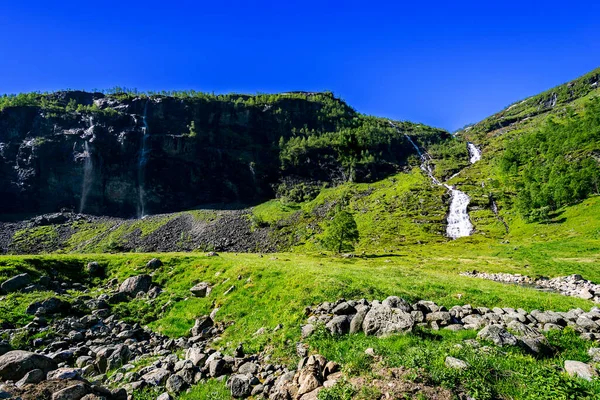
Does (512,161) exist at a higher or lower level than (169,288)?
higher

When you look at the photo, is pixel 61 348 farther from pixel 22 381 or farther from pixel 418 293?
pixel 418 293

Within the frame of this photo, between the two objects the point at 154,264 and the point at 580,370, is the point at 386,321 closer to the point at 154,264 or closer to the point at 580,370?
the point at 580,370

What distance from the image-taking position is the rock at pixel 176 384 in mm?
13594

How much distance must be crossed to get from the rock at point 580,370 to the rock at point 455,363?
11.3ft

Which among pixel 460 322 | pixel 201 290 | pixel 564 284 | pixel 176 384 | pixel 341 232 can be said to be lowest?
pixel 564 284

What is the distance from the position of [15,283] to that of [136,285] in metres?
9.34

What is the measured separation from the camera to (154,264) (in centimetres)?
3441

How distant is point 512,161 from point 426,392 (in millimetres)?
236418

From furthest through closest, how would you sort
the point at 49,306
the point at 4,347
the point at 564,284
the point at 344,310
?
the point at 564,284 → the point at 49,306 → the point at 344,310 → the point at 4,347

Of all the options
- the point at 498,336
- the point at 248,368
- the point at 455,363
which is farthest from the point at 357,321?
the point at 498,336

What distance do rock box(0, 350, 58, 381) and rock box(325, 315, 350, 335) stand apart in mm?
13907

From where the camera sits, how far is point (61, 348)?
61.5ft

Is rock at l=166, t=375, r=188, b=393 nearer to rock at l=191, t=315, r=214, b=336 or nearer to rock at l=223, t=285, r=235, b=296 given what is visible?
rock at l=191, t=315, r=214, b=336

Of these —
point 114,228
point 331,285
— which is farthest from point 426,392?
point 114,228
